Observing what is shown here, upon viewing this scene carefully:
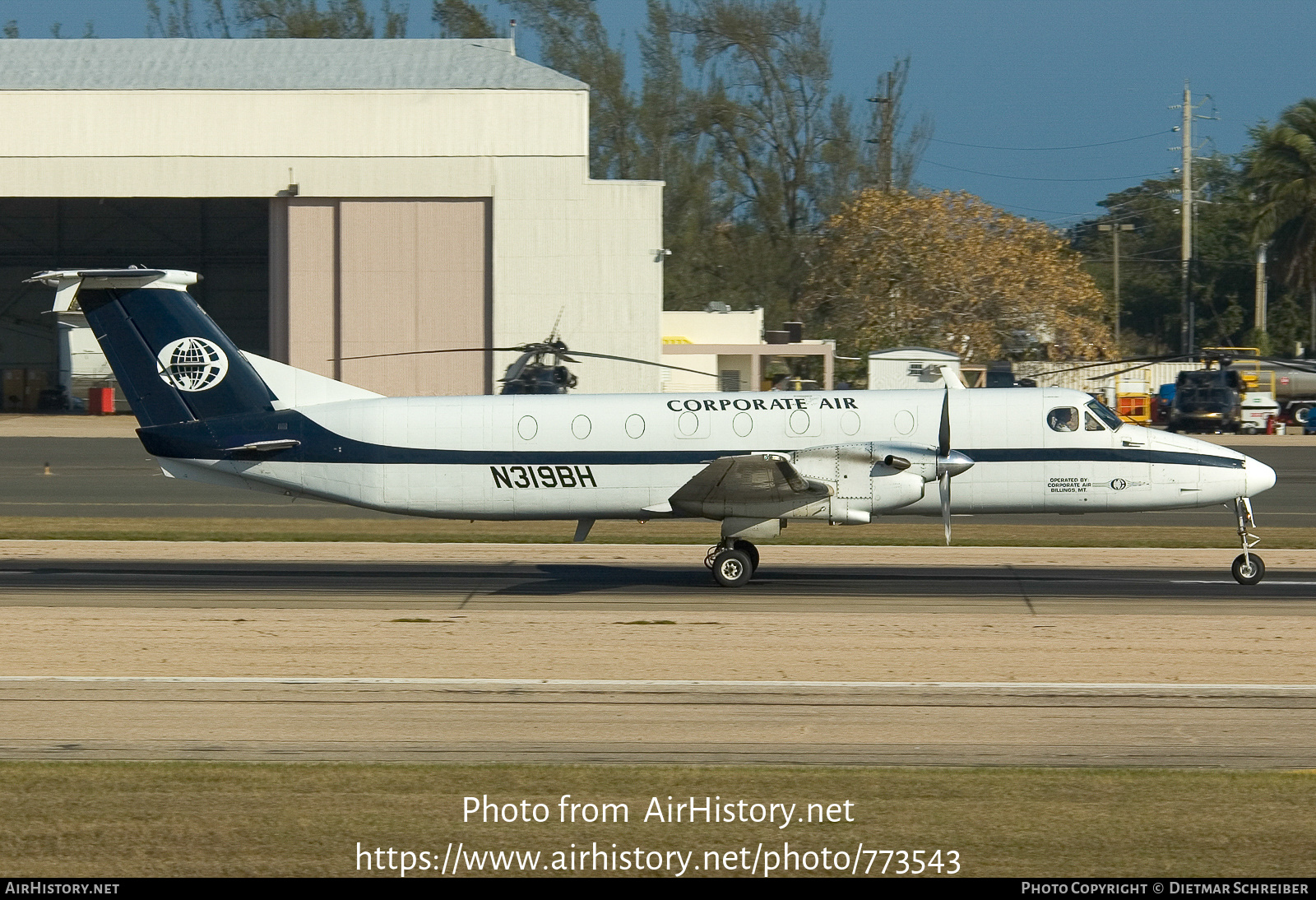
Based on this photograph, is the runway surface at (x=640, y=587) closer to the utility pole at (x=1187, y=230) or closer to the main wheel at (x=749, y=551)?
the main wheel at (x=749, y=551)

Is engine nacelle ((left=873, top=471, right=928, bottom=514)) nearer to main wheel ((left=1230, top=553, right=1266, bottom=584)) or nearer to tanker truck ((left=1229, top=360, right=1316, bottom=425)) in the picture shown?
main wheel ((left=1230, top=553, right=1266, bottom=584))

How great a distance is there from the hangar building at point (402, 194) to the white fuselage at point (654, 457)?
34947mm

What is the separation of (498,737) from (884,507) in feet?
30.3

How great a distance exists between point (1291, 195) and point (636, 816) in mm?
74192

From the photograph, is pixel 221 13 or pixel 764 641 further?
pixel 221 13

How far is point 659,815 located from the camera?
923 cm

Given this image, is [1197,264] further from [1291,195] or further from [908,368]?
[908,368]

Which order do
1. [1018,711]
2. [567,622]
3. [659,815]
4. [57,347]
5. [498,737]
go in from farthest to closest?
1. [57,347]
2. [567,622]
3. [1018,711]
4. [498,737]
5. [659,815]

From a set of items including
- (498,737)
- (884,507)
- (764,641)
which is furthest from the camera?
(884,507)

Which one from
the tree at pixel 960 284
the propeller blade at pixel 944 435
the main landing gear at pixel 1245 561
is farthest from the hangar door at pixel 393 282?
the main landing gear at pixel 1245 561

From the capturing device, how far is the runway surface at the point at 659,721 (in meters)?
11.0

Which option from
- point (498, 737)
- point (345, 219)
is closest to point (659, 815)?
point (498, 737)

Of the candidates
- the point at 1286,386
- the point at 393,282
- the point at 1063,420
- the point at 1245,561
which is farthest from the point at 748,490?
the point at 1286,386

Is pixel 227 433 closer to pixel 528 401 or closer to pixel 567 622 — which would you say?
pixel 528 401
